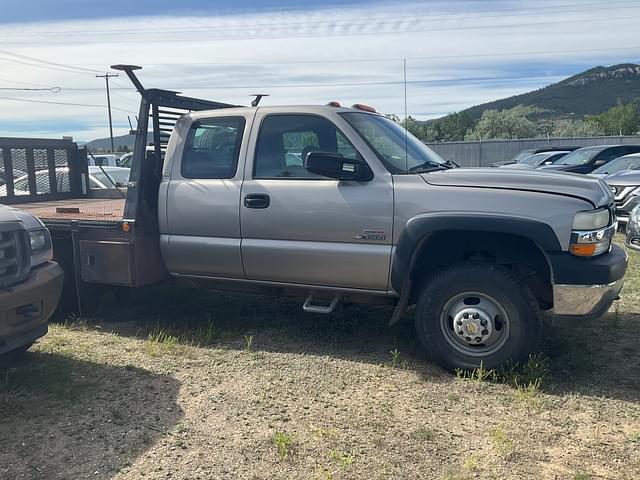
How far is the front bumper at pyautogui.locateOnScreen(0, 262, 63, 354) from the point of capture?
3.99 metres

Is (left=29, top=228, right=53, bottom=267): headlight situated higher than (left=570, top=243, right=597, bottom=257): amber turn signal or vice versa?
(left=29, top=228, right=53, bottom=267): headlight

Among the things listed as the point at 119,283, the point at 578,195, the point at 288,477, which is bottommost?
the point at 288,477

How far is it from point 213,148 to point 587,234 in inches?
123

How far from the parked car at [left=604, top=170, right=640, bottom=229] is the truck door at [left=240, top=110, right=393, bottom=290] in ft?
22.6

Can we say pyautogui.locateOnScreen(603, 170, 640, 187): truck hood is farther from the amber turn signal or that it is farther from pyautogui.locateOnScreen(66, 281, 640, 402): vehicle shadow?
the amber turn signal

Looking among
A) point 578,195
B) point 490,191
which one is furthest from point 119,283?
point 578,195

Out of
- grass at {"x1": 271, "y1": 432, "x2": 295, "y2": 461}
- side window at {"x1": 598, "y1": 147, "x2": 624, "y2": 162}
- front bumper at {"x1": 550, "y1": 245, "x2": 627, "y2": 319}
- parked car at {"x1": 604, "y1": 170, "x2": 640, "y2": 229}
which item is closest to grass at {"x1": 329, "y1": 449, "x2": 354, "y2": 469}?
grass at {"x1": 271, "y1": 432, "x2": 295, "y2": 461}

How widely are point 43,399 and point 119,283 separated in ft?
4.99

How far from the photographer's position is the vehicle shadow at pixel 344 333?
14.8ft

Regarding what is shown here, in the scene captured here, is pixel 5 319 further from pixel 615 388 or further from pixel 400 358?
pixel 615 388

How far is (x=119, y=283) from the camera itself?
18.1ft

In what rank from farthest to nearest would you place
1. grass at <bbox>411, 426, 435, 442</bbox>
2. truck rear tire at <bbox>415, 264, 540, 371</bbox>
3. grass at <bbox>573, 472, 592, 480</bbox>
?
truck rear tire at <bbox>415, 264, 540, 371</bbox> < grass at <bbox>411, 426, 435, 442</bbox> < grass at <bbox>573, 472, 592, 480</bbox>

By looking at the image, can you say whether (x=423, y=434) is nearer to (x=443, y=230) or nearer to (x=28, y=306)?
(x=443, y=230)

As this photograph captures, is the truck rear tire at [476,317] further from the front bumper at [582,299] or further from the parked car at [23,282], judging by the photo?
the parked car at [23,282]
